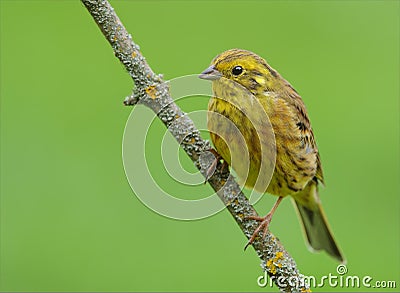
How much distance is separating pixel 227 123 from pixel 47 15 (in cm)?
458

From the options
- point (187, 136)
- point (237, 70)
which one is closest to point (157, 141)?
point (237, 70)

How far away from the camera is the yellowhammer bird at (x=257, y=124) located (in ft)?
12.6

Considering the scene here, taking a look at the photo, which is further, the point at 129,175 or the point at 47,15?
the point at 47,15

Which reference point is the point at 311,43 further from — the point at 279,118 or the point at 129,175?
the point at 129,175

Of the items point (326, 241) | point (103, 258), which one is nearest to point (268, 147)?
point (326, 241)

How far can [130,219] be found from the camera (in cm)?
603

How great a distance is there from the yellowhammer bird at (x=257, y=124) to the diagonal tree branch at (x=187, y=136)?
23 centimetres

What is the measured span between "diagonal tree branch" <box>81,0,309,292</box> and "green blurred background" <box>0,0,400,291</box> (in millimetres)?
2295

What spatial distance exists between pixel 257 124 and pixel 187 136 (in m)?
0.60

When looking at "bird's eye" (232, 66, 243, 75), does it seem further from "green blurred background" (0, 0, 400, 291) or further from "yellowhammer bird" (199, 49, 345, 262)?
"green blurred background" (0, 0, 400, 291)

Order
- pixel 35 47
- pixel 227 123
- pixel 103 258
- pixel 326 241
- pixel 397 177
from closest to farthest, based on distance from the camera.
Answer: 1. pixel 227 123
2. pixel 326 241
3. pixel 103 258
4. pixel 397 177
5. pixel 35 47

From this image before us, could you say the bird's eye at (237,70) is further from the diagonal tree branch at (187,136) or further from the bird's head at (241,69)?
the diagonal tree branch at (187,136)

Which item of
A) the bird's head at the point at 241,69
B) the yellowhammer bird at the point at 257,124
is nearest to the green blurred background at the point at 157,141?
the yellowhammer bird at the point at 257,124

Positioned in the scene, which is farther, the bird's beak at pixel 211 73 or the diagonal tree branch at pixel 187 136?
the bird's beak at pixel 211 73
